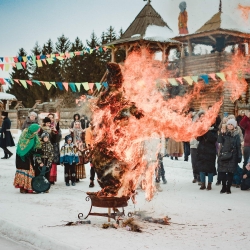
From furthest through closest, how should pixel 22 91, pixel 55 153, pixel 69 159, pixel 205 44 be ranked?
1. pixel 22 91
2. pixel 205 44
3. pixel 55 153
4. pixel 69 159

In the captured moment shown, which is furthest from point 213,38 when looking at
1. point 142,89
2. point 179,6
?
point 142,89

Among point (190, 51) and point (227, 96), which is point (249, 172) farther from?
point (190, 51)

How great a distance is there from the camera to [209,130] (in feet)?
37.7

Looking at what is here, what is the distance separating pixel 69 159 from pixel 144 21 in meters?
19.7

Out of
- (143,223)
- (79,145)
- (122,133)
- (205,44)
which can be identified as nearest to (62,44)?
(205,44)

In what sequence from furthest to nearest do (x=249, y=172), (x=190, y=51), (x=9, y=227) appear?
1. (x=190, y=51)
2. (x=249, y=172)
3. (x=9, y=227)

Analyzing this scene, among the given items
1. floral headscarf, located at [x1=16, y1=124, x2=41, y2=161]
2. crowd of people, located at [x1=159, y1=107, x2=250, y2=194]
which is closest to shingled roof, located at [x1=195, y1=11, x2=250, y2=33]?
crowd of people, located at [x1=159, y1=107, x2=250, y2=194]

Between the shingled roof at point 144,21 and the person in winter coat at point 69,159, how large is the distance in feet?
55.9

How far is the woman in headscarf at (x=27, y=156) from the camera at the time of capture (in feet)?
35.2

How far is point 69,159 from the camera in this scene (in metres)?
12.2

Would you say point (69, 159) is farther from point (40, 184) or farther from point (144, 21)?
point (144, 21)

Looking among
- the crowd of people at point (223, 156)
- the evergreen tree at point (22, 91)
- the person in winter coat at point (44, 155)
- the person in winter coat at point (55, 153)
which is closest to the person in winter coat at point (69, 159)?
the person in winter coat at point (55, 153)

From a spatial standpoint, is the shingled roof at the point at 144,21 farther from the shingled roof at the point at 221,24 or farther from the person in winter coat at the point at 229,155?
the person in winter coat at the point at 229,155

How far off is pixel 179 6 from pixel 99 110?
2446 centimetres
